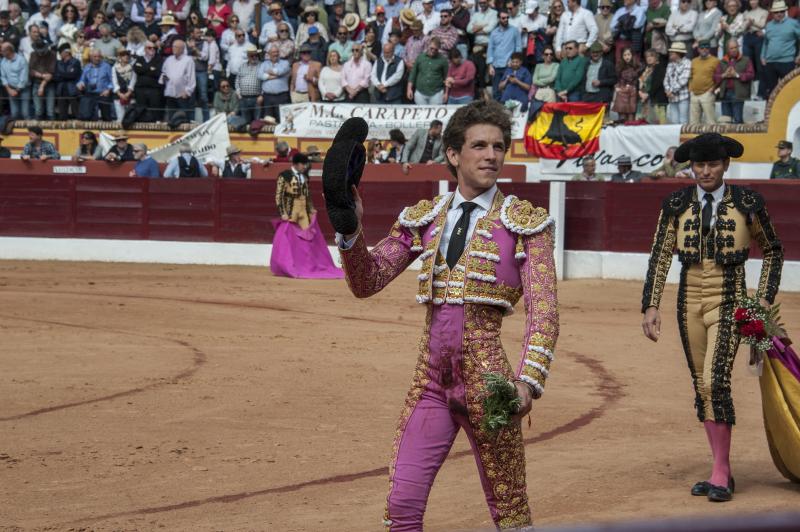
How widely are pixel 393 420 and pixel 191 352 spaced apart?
8.86ft

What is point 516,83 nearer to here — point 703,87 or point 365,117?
point 365,117

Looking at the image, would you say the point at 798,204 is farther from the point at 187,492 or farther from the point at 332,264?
the point at 187,492

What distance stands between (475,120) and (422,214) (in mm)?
307

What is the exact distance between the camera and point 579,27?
15289mm

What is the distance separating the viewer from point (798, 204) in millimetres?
12984

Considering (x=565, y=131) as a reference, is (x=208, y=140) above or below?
below

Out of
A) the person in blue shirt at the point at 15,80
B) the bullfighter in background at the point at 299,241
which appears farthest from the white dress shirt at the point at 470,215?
the person in blue shirt at the point at 15,80

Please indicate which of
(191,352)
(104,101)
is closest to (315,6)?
(104,101)

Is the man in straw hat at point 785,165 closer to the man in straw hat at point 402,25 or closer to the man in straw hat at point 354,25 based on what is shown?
the man in straw hat at point 402,25

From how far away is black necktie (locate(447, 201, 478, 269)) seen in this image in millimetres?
3238

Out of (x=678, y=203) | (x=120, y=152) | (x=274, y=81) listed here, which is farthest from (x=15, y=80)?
(x=678, y=203)

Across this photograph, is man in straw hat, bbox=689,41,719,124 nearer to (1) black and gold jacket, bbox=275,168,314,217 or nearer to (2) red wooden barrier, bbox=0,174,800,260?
(2) red wooden barrier, bbox=0,174,800,260

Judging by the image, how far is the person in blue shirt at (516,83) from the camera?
51.0 ft

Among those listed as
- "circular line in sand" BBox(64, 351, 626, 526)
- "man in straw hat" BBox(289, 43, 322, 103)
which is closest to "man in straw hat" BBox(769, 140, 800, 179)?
"circular line in sand" BBox(64, 351, 626, 526)
